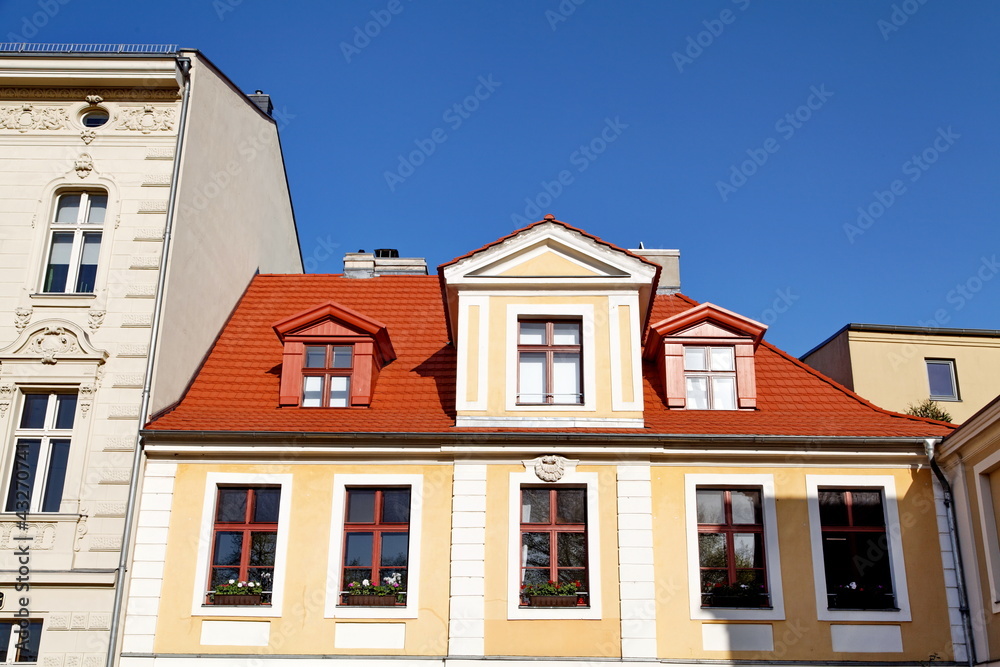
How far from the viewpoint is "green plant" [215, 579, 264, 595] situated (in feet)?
53.4

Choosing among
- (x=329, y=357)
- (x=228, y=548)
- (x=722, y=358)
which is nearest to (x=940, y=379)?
(x=722, y=358)

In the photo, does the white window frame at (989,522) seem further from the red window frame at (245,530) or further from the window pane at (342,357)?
the red window frame at (245,530)

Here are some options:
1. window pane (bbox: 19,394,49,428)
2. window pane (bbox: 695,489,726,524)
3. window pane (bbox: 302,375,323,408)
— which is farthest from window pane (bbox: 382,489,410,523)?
window pane (bbox: 19,394,49,428)

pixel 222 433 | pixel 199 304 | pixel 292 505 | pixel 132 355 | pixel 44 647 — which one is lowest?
pixel 44 647

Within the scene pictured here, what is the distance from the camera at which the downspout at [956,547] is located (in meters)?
16.0

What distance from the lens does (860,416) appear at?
722 inches

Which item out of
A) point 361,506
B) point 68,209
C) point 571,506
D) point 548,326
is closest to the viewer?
point 571,506

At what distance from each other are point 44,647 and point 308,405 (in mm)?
5625

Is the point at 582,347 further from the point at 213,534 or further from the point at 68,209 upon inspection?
the point at 68,209

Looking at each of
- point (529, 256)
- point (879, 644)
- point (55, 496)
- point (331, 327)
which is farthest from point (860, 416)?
point (55, 496)

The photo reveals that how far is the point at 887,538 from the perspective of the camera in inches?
662

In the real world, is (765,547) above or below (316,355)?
below

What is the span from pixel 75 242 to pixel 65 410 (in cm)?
318

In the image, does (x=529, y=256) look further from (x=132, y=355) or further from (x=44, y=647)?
(x=44, y=647)
